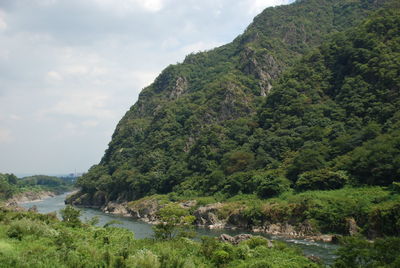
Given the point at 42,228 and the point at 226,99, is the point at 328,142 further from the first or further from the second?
the point at 42,228

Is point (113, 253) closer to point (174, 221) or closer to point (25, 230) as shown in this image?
point (25, 230)

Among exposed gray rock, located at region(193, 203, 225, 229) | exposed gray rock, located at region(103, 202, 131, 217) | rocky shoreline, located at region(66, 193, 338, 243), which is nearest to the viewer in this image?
rocky shoreline, located at region(66, 193, 338, 243)

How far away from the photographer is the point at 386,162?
6188cm

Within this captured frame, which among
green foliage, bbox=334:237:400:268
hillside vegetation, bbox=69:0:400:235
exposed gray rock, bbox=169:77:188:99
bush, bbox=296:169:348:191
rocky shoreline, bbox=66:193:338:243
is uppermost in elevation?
exposed gray rock, bbox=169:77:188:99

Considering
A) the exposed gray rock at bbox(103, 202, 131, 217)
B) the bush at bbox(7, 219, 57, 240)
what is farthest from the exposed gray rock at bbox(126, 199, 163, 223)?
the bush at bbox(7, 219, 57, 240)

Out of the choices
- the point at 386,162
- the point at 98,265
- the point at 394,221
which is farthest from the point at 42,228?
the point at 386,162

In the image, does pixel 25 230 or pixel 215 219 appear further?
pixel 215 219

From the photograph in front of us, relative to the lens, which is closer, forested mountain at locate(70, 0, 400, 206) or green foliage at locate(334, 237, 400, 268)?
green foliage at locate(334, 237, 400, 268)

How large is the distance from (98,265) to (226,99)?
106094 mm

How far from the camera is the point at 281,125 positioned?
99.8 metres

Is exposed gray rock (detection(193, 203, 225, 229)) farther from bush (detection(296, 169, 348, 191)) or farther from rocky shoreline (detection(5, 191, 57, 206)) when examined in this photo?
rocky shoreline (detection(5, 191, 57, 206))

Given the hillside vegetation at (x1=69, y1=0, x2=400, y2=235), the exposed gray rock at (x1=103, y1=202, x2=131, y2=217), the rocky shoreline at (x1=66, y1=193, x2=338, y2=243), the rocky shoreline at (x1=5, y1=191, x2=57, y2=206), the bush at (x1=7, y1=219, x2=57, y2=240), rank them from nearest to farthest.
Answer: the bush at (x1=7, y1=219, x2=57, y2=240) → the rocky shoreline at (x1=66, y1=193, x2=338, y2=243) → the hillside vegetation at (x1=69, y1=0, x2=400, y2=235) → the exposed gray rock at (x1=103, y1=202, x2=131, y2=217) → the rocky shoreline at (x1=5, y1=191, x2=57, y2=206)

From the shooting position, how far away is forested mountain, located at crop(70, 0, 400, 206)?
74.7 meters

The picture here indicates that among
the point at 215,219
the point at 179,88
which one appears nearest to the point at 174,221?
the point at 215,219
